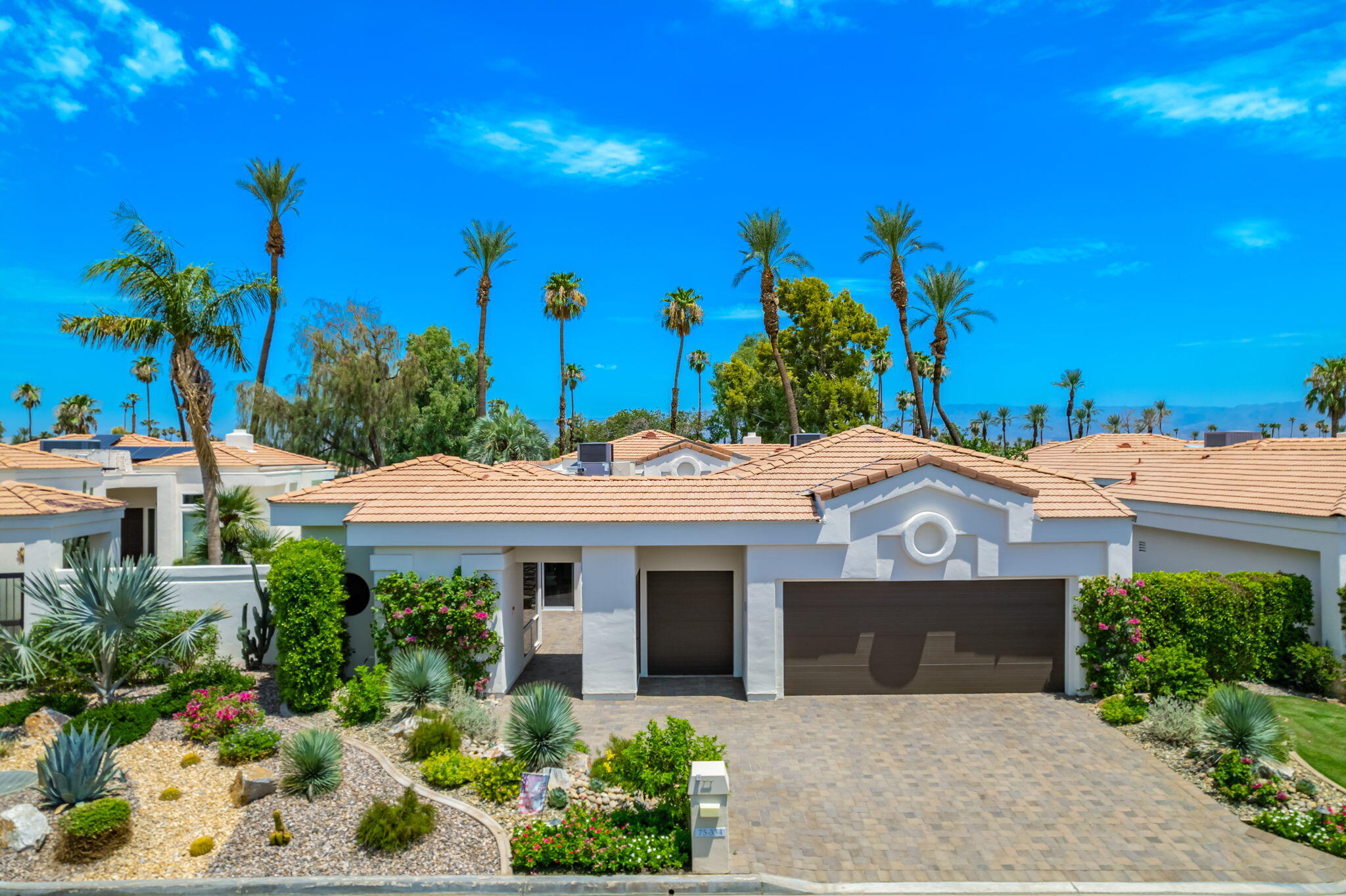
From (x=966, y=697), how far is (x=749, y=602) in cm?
472

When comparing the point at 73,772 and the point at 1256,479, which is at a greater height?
the point at 1256,479

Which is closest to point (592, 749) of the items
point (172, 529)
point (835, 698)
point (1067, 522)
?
point (835, 698)

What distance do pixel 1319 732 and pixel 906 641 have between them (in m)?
6.82

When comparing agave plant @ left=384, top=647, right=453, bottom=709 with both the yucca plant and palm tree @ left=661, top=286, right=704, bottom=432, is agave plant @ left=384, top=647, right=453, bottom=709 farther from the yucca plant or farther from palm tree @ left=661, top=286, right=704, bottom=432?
palm tree @ left=661, top=286, right=704, bottom=432

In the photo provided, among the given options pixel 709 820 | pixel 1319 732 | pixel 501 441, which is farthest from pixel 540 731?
pixel 501 441

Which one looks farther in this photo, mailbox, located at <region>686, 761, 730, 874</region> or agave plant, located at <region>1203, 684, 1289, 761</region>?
agave plant, located at <region>1203, 684, 1289, 761</region>

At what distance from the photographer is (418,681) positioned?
13.5m

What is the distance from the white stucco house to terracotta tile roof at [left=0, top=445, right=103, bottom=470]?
99.1 ft

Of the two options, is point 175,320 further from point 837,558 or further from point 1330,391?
point 1330,391

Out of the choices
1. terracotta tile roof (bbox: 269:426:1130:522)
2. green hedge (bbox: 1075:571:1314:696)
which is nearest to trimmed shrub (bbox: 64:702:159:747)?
terracotta tile roof (bbox: 269:426:1130:522)

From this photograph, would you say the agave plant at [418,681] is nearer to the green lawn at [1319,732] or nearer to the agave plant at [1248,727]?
the agave plant at [1248,727]

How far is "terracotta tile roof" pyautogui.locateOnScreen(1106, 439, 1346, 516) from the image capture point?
16672 mm

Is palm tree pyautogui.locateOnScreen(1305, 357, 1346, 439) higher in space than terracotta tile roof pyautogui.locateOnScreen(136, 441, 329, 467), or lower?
higher

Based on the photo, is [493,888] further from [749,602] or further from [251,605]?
[251,605]
